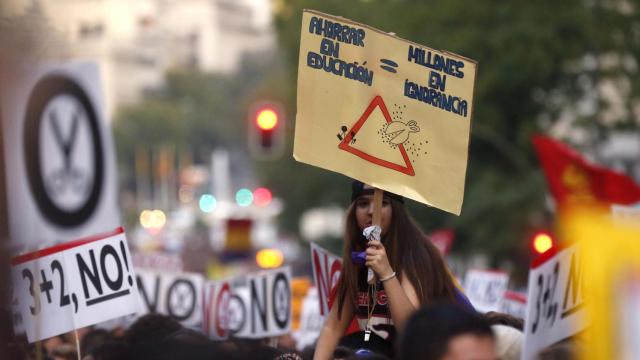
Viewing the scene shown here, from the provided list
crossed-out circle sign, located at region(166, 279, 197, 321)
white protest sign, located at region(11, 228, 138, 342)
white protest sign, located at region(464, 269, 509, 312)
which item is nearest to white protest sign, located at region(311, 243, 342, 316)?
white protest sign, located at region(11, 228, 138, 342)

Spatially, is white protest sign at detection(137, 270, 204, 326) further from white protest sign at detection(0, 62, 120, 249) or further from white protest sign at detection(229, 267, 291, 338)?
white protest sign at detection(0, 62, 120, 249)

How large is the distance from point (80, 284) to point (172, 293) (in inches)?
189

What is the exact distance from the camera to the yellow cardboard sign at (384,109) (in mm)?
5812

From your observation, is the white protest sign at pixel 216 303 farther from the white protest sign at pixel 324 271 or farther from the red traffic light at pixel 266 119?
the red traffic light at pixel 266 119

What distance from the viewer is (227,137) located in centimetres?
11962

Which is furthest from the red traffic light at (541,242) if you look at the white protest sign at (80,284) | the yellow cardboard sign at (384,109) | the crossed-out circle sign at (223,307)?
the yellow cardboard sign at (384,109)

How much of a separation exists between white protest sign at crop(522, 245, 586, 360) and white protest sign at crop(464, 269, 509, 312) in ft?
15.2

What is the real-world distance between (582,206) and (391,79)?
5682 millimetres

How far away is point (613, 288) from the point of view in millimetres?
3617

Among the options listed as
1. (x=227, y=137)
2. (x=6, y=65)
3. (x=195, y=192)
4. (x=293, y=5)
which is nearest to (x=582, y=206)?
(x=6, y=65)

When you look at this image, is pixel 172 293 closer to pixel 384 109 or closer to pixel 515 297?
pixel 515 297

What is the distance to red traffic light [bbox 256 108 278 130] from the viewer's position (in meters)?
21.5

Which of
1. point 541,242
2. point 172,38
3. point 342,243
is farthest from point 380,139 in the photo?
point 172,38

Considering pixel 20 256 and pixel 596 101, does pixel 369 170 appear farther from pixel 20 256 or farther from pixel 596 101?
pixel 596 101
